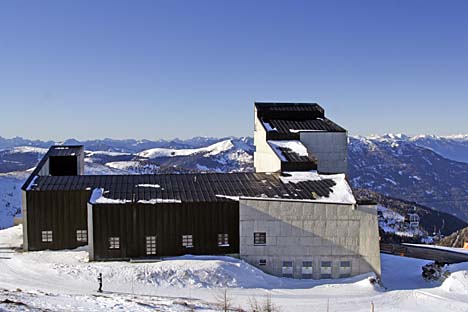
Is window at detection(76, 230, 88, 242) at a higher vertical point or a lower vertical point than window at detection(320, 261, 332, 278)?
higher

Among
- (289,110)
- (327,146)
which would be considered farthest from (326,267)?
(289,110)

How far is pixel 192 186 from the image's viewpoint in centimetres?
3703

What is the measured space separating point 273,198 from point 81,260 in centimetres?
1477

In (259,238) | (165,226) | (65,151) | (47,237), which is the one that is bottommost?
(47,237)

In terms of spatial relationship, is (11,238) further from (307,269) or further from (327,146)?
(327,146)

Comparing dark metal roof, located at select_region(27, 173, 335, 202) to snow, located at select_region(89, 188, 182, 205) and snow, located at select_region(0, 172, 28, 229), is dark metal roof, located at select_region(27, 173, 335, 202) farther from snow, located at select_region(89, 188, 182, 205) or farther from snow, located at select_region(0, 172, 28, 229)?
snow, located at select_region(0, 172, 28, 229)

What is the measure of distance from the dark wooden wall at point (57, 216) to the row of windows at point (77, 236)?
0.22 meters

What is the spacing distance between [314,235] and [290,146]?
13.9 m

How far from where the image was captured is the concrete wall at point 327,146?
49.0 meters

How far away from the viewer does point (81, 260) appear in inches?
1296

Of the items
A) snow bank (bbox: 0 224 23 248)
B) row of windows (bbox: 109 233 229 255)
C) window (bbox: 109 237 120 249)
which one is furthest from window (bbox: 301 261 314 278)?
snow bank (bbox: 0 224 23 248)

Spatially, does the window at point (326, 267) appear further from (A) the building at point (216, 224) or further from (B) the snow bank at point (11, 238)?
(B) the snow bank at point (11, 238)

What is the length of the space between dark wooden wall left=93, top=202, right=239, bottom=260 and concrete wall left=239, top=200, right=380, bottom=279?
190cm

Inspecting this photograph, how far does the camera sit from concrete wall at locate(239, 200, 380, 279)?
3338 cm
